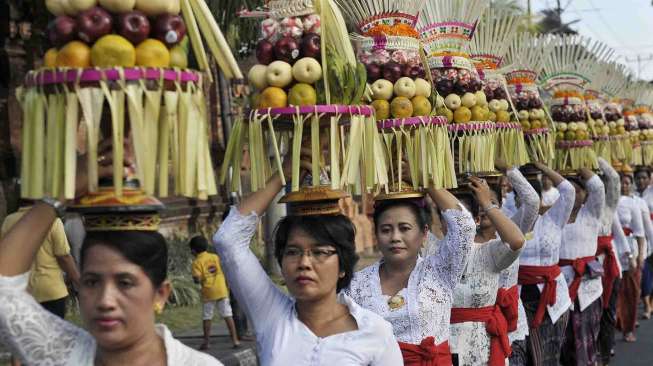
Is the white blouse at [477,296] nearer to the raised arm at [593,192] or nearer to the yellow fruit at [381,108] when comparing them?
the yellow fruit at [381,108]

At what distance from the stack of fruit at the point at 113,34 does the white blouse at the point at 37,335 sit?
0.63 metres

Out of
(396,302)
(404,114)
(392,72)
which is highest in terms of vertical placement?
(392,72)

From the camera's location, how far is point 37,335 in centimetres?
296

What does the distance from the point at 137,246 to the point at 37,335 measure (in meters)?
0.36

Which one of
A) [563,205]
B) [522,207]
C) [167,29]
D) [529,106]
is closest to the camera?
[167,29]

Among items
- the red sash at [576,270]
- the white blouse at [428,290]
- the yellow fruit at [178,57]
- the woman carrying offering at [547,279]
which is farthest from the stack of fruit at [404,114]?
the red sash at [576,270]

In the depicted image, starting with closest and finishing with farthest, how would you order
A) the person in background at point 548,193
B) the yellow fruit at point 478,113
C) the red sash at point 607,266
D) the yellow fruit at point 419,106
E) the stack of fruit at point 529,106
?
the yellow fruit at point 419,106 < the yellow fruit at point 478,113 < the stack of fruit at point 529,106 < the person in background at point 548,193 < the red sash at point 607,266

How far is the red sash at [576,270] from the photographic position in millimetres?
8906

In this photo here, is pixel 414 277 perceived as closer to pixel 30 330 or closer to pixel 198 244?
pixel 30 330

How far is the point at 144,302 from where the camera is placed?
3041 millimetres

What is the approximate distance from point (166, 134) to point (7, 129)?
30.9ft

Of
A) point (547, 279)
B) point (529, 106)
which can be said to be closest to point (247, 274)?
point (529, 106)

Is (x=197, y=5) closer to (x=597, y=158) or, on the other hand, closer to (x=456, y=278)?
(x=456, y=278)

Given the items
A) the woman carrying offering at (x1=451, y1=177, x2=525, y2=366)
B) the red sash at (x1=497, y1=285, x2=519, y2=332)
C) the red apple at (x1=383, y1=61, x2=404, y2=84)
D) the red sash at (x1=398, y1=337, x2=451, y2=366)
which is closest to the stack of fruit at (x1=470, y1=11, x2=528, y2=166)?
the woman carrying offering at (x1=451, y1=177, x2=525, y2=366)
